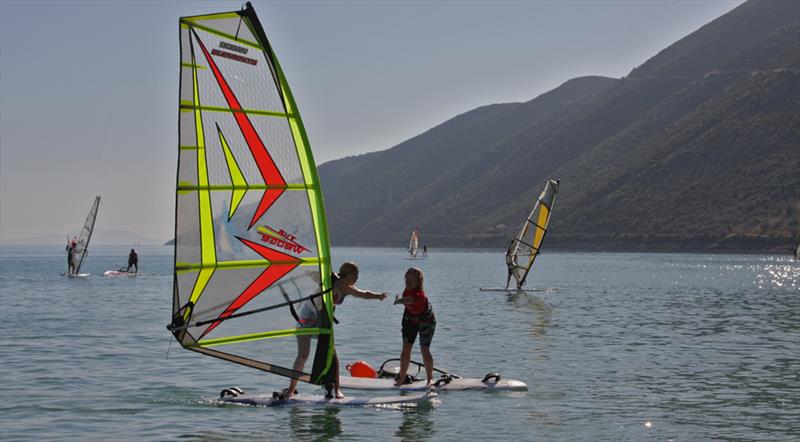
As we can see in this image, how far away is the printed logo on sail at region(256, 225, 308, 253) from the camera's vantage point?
40.7ft

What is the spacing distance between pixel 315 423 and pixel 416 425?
1363 mm

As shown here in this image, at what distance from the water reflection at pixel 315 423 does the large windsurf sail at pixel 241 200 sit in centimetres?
133

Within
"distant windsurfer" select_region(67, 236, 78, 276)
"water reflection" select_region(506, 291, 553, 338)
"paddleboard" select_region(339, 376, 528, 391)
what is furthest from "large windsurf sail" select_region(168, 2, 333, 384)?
"distant windsurfer" select_region(67, 236, 78, 276)

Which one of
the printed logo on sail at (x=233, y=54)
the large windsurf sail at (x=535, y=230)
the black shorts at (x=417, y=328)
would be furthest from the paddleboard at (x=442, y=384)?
the large windsurf sail at (x=535, y=230)

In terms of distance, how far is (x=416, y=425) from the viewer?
526 inches

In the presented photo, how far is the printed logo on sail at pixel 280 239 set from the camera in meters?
12.4

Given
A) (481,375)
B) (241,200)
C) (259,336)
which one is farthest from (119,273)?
(241,200)

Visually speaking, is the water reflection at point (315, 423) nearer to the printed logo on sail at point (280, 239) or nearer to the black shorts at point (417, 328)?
the black shorts at point (417, 328)

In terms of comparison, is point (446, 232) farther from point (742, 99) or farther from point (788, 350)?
point (788, 350)

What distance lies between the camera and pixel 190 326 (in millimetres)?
12297

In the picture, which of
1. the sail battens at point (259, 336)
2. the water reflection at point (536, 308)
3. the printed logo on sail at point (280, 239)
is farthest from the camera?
the water reflection at point (536, 308)

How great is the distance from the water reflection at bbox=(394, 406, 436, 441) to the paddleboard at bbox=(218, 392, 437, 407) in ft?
1.08

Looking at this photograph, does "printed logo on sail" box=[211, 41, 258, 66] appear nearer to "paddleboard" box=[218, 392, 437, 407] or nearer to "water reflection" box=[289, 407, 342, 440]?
"water reflection" box=[289, 407, 342, 440]

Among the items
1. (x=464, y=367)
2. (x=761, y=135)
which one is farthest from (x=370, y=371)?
(x=761, y=135)
